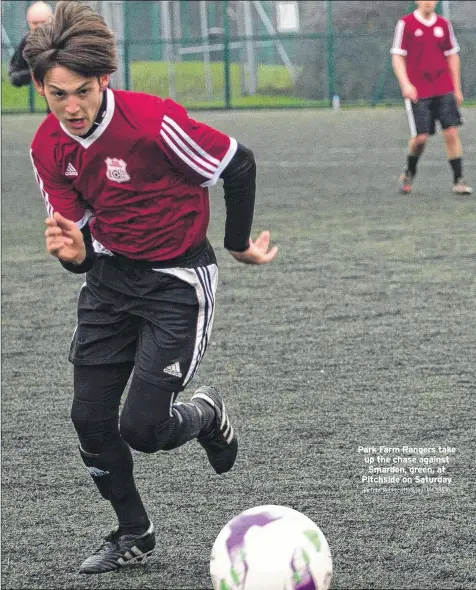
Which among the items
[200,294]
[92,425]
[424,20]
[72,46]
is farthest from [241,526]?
[424,20]

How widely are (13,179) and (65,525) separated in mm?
11258

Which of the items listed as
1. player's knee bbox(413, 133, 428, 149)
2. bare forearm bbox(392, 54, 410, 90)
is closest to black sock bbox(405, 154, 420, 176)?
player's knee bbox(413, 133, 428, 149)

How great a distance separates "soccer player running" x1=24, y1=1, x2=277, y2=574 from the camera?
357cm

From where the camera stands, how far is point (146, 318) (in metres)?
3.71

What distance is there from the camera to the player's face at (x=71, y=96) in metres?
3.44

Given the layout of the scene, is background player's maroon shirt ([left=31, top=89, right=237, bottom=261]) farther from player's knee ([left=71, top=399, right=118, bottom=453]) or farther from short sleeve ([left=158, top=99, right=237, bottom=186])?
player's knee ([left=71, top=399, right=118, bottom=453])

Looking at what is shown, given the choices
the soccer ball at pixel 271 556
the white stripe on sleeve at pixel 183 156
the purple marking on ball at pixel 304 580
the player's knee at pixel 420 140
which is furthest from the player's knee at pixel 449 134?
the purple marking on ball at pixel 304 580

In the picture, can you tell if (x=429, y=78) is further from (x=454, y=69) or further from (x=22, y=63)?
(x=22, y=63)

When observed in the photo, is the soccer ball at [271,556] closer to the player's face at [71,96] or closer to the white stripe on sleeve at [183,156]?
the white stripe on sleeve at [183,156]

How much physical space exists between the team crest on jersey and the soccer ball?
1.11m

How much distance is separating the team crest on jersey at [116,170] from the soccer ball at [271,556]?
3.63 feet

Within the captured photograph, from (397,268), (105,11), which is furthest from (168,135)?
(105,11)

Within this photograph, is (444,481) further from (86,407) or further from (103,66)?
(103,66)

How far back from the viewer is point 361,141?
729 inches
